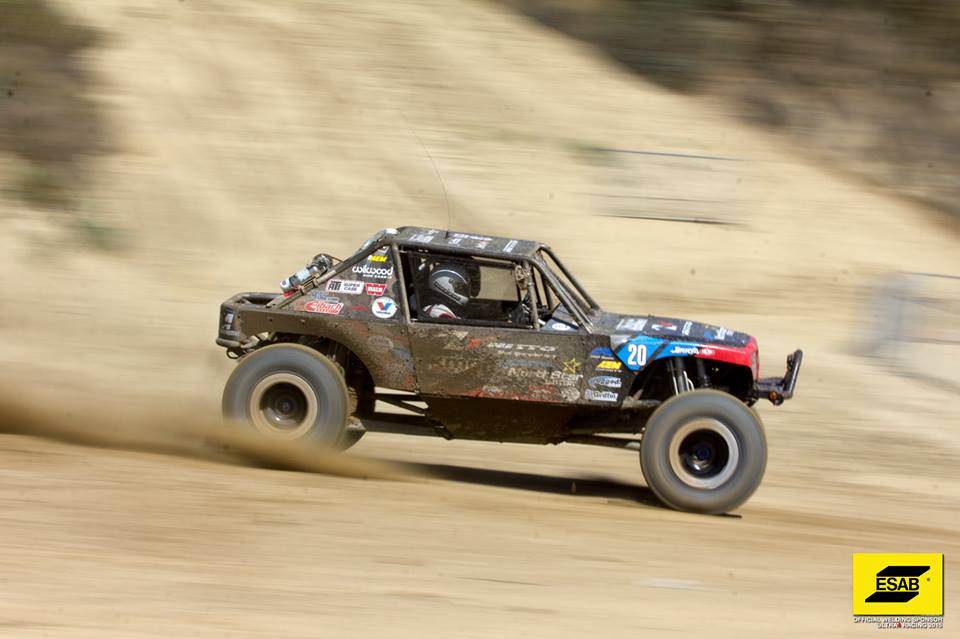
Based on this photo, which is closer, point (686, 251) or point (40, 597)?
point (40, 597)

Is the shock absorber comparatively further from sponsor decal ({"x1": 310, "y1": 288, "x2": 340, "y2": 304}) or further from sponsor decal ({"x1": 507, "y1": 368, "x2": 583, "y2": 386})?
sponsor decal ({"x1": 310, "y1": 288, "x2": 340, "y2": 304})

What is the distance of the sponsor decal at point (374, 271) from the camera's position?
321 inches

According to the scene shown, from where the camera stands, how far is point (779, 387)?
26.8ft

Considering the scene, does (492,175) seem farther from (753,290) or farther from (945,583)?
(945,583)

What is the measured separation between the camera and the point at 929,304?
11594 mm

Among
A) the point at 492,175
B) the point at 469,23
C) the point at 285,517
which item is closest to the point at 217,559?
the point at 285,517

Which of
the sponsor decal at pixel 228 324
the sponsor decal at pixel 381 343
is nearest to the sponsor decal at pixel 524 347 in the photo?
the sponsor decal at pixel 381 343

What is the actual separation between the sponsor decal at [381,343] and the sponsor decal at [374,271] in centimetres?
40

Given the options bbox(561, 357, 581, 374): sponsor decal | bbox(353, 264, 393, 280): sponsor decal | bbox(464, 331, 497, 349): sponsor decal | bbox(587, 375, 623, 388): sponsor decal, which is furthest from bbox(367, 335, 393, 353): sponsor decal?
bbox(587, 375, 623, 388): sponsor decal

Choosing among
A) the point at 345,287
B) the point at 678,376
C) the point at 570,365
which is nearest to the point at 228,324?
the point at 345,287

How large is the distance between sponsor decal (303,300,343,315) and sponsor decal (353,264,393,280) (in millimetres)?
265

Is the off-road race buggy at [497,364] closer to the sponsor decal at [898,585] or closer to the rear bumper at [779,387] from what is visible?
the rear bumper at [779,387]

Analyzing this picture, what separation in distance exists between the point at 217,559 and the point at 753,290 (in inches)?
399

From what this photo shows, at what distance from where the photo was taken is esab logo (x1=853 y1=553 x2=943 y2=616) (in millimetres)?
5965
